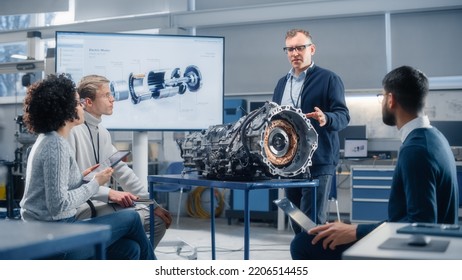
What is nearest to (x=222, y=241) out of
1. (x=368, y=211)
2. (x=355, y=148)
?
(x=368, y=211)

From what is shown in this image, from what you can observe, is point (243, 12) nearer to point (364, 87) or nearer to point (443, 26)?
point (364, 87)

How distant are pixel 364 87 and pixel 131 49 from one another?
3.61 m

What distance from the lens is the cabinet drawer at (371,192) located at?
5754mm

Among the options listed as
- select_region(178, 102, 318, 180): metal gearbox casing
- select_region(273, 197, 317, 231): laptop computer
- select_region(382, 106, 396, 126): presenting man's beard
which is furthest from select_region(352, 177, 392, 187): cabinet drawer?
select_region(273, 197, 317, 231): laptop computer

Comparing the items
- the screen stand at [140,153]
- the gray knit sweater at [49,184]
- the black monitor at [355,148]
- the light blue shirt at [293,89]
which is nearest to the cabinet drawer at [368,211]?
the black monitor at [355,148]

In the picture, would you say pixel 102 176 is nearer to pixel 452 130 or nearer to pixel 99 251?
pixel 99 251

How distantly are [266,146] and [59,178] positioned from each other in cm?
87

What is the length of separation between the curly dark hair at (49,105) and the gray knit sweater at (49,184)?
13 centimetres

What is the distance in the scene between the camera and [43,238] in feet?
3.53

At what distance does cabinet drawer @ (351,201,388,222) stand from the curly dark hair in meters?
4.23

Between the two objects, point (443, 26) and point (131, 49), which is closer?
point (131, 49)

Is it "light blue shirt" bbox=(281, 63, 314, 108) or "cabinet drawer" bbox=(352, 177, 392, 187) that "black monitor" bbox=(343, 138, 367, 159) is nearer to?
"cabinet drawer" bbox=(352, 177, 392, 187)
